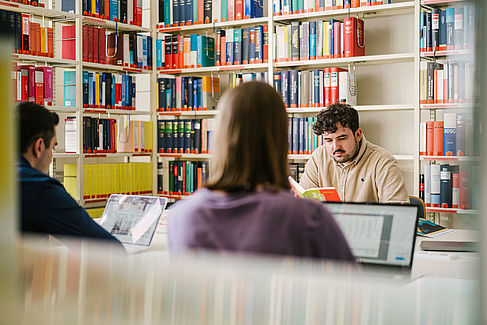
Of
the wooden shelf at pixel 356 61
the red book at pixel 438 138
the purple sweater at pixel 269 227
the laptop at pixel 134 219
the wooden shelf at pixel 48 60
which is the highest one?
the wooden shelf at pixel 48 60

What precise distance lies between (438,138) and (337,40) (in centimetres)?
99

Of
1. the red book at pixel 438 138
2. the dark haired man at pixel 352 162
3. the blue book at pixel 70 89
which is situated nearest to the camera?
the dark haired man at pixel 352 162

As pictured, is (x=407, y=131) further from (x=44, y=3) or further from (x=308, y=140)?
(x=44, y=3)

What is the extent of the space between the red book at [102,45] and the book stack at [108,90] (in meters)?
0.13

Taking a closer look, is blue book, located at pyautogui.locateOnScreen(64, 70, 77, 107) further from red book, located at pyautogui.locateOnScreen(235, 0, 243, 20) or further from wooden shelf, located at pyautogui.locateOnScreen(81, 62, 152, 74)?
red book, located at pyautogui.locateOnScreen(235, 0, 243, 20)

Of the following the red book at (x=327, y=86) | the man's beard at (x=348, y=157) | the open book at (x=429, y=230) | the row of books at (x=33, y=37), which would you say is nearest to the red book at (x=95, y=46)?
the row of books at (x=33, y=37)

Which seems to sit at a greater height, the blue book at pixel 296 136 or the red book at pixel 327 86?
the red book at pixel 327 86

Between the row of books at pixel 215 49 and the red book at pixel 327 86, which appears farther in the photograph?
the row of books at pixel 215 49

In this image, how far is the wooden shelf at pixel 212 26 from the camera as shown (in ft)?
14.8

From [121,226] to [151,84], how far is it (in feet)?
9.71

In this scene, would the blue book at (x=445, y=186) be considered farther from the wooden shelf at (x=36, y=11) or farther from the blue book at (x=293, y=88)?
the wooden shelf at (x=36, y=11)

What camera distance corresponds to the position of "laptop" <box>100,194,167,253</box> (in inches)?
84.4

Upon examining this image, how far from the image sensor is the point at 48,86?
13.7ft

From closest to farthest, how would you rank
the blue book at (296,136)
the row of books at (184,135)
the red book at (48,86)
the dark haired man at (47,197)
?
the dark haired man at (47,197)
the red book at (48,86)
the blue book at (296,136)
the row of books at (184,135)
